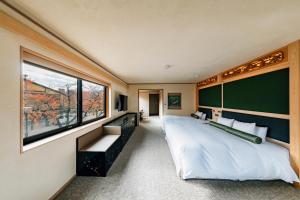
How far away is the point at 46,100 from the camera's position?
6.74 ft

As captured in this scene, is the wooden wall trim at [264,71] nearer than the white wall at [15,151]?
No

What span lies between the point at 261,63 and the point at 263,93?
0.64 metres

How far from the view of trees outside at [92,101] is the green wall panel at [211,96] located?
395 cm

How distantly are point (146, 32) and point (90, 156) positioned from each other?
2304 mm

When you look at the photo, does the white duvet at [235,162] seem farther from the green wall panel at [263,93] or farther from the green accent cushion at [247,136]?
the green wall panel at [263,93]

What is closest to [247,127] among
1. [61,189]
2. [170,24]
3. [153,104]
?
[170,24]

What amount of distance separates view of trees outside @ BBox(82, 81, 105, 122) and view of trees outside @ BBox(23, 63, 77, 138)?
367 mm

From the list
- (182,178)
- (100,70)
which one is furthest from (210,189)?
(100,70)

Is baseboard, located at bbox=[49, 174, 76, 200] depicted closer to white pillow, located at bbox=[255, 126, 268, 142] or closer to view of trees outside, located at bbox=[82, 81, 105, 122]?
view of trees outside, located at bbox=[82, 81, 105, 122]

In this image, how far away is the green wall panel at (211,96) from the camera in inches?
177

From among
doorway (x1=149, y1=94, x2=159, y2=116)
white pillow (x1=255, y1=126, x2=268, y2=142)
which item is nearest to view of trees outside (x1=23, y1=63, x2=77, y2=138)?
white pillow (x1=255, y1=126, x2=268, y2=142)

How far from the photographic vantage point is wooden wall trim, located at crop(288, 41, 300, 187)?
80.4 inches

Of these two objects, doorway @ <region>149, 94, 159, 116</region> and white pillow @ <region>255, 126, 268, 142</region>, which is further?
doorway @ <region>149, 94, 159, 116</region>

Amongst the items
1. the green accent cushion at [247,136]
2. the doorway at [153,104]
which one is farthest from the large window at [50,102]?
the doorway at [153,104]
